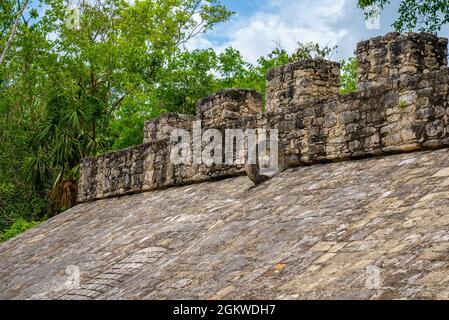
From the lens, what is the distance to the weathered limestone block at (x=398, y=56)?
8023 millimetres

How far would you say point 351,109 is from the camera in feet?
25.7

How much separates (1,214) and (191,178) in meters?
16.6

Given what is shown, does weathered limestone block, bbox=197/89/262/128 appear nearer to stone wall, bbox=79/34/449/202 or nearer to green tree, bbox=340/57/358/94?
stone wall, bbox=79/34/449/202

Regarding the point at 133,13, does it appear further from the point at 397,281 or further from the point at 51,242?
the point at 397,281

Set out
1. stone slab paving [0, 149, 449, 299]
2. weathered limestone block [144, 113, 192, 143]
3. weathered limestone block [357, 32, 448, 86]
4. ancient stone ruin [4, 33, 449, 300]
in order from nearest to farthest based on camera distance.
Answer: stone slab paving [0, 149, 449, 299], ancient stone ruin [4, 33, 449, 300], weathered limestone block [357, 32, 448, 86], weathered limestone block [144, 113, 192, 143]

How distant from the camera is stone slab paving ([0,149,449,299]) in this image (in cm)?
462

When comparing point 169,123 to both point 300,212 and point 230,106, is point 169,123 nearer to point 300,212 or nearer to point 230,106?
point 230,106

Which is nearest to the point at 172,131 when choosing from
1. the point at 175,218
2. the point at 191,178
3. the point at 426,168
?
the point at 191,178

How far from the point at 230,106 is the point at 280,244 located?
464cm

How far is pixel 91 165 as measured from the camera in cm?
1439

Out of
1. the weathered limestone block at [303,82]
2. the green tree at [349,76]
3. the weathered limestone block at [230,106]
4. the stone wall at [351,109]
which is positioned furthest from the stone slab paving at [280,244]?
the green tree at [349,76]

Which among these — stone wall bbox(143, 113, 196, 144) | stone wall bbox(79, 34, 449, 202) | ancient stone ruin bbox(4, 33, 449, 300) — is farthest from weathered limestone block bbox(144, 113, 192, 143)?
stone wall bbox(79, 34, 449, 202)

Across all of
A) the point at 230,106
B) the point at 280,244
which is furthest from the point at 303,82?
the point at 280,244

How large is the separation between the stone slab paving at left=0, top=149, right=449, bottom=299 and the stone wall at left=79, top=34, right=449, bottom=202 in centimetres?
23
